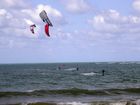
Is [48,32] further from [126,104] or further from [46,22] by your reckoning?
[126,104]

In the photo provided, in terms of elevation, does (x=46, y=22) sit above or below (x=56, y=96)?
above

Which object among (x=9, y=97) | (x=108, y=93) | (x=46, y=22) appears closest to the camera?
(x=46, y=22)

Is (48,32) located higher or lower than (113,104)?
higher

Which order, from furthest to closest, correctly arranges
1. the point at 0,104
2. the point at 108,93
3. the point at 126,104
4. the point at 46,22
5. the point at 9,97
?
1. the point at 108,93
2. the point at 9,97
3. the point at 0,104
4. the point at 126,104
5. the point at 46,22

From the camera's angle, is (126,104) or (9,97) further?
(9,97)

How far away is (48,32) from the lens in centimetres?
2150

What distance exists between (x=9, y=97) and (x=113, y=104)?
38.0 feet

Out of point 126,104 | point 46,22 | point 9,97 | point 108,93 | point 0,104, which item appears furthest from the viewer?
point 108,93

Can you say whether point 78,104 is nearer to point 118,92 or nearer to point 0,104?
point 0,104

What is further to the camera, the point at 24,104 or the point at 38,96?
the point at 38,96

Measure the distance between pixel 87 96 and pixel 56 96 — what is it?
2957 millimetres

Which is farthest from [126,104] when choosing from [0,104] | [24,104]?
[0,104]

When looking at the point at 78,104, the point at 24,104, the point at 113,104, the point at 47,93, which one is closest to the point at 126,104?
the point at 113,104

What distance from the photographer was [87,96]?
33.7 meters
